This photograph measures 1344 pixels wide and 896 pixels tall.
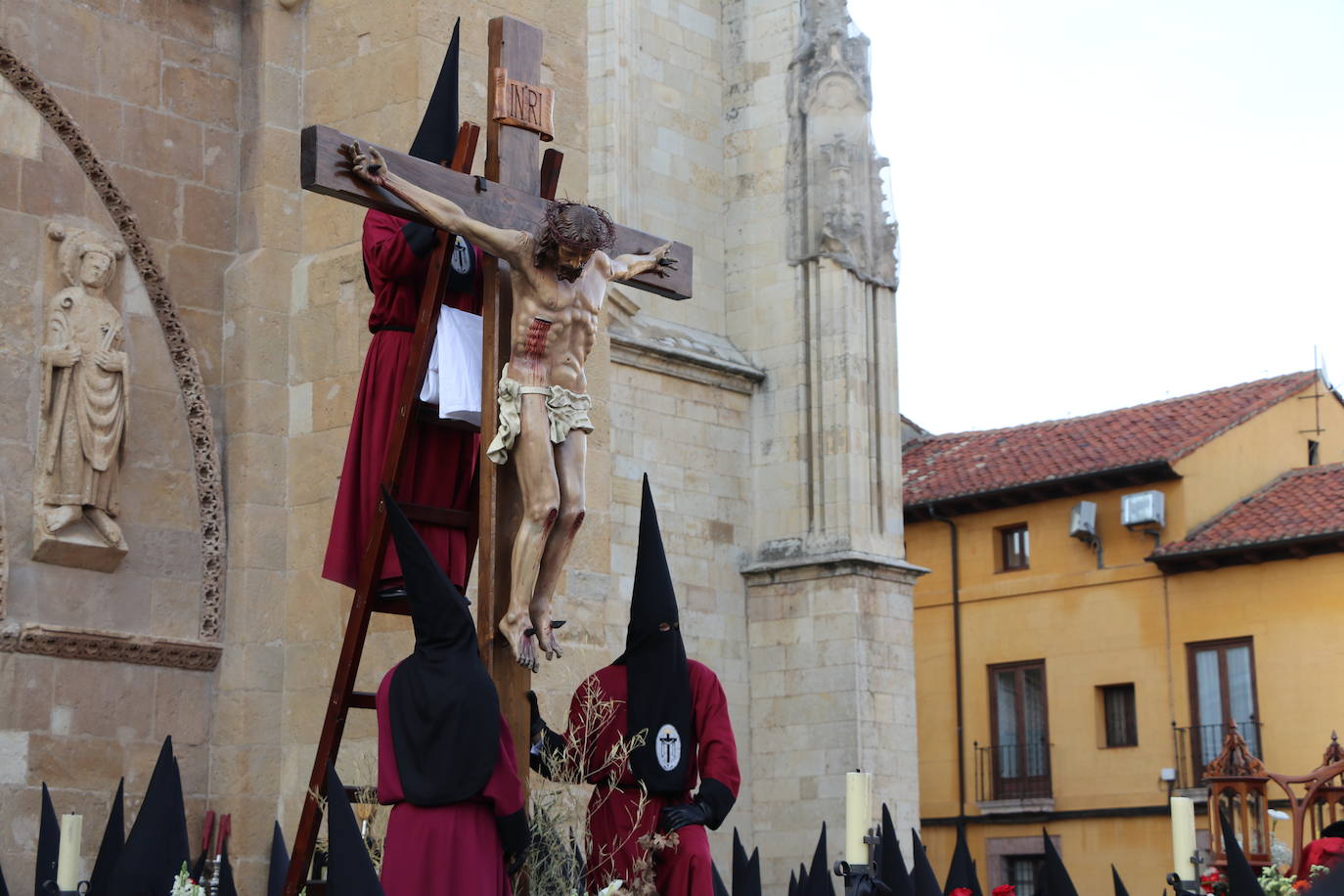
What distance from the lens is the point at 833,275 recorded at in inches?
746

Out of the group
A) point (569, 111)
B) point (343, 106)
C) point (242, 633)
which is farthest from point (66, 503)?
point (569, 111)

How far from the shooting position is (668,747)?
5320 mm

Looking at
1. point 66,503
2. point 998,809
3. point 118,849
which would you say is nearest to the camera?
point 118,849

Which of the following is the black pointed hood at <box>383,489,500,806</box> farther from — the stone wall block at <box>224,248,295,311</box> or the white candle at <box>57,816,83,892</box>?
the stone wall block at <box>224,248,295,311</box>

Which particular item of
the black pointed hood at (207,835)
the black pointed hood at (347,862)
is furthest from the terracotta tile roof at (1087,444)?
the black pointed hood at (347,862)

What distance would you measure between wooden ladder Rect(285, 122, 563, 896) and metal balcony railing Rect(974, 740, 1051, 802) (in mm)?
22449

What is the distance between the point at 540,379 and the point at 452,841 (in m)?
1.19

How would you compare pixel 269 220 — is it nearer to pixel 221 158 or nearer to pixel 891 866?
pixel 221 158

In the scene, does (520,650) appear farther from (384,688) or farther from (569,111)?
(569,111)

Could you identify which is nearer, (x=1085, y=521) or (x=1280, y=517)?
(x=1280, y=517)

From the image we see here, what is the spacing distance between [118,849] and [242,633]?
2336mm

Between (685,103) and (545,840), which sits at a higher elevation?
(685,103)

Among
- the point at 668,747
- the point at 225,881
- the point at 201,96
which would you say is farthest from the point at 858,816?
the point at 201,96

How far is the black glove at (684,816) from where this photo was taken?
205 inches
